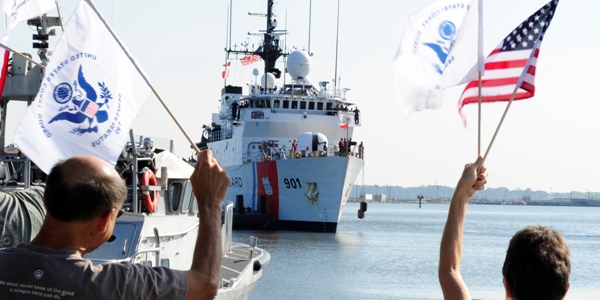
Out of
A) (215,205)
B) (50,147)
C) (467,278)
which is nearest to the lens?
(215,205)

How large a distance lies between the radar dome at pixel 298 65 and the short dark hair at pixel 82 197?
53862 mm

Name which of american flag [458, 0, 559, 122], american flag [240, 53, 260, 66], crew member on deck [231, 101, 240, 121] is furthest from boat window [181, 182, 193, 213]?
american flag [240, 53, 260, 66]

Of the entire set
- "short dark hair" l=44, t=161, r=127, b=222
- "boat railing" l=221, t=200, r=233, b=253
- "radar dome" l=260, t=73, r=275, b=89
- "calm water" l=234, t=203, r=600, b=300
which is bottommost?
"calm water" l=234, t=203, r=600, b=300

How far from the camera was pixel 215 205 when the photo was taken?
324cm

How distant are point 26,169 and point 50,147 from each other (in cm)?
565

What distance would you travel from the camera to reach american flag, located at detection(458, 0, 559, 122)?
6969 millimetres

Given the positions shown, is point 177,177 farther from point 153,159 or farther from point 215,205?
point 215,205

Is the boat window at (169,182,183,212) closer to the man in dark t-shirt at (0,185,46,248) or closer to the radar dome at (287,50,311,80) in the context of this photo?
the man in dark t-shirt at (0,185,46,248)

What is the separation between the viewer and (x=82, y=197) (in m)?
2.96

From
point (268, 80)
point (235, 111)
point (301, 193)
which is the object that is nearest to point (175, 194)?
point (301, 193)

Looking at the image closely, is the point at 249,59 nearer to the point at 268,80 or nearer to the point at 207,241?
the point at 268,80

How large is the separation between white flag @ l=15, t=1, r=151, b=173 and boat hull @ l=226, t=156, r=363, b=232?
41.7 metres

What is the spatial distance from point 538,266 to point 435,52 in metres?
3.72

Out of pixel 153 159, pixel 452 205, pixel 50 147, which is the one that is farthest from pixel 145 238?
pixel 452 205
